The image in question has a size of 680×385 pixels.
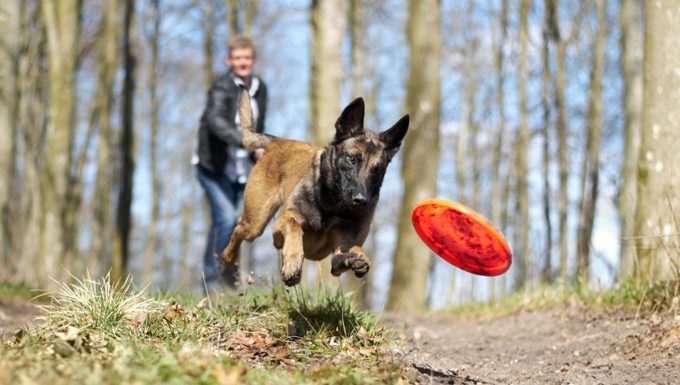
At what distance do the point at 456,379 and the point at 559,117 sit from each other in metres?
13.2

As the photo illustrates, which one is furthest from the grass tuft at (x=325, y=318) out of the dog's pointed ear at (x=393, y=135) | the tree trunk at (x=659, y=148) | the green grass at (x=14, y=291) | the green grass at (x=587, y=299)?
the green grass at (x=14, y=291)

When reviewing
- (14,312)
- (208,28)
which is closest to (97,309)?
(14,312)

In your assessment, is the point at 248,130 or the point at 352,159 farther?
the point at 248,130

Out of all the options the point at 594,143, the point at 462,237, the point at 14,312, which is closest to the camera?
the point at 462,237

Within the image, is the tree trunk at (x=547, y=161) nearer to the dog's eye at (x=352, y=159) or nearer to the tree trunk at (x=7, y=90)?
the tree trunk at (x=7, y=90)

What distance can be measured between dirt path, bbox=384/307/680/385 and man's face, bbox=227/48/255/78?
10.8ft

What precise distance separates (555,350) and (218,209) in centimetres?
382

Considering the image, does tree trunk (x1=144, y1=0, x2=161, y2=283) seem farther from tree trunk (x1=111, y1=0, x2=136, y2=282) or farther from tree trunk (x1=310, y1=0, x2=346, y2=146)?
tree trunk (x1=310, y1=0, x2=346, y2=146)

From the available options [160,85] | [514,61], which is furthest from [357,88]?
[160,85]

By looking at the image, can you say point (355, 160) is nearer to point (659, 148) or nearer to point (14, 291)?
point (659, 148)

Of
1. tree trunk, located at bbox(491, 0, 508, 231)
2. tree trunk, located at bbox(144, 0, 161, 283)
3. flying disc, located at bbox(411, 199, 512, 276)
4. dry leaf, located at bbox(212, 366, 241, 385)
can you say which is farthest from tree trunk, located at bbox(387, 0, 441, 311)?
tree trunk, located at bbox(144, 0, 161, 283)

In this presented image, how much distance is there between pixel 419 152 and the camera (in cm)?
1394

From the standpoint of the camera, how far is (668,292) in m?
7.39

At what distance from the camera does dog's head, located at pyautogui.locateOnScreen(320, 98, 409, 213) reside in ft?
19.9
